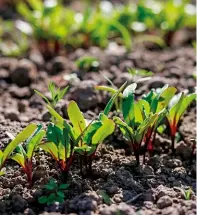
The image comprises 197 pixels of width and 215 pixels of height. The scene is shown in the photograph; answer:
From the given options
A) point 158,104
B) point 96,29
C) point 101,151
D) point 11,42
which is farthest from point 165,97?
point 11,42

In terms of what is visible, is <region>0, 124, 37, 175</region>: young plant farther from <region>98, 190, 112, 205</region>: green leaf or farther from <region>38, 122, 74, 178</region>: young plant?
<region>98, 190, 112, 205</region>: green leaf

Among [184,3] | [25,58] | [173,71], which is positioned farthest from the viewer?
[184,3]

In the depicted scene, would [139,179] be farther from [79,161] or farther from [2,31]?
[2,31]

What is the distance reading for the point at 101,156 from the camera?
105 inches

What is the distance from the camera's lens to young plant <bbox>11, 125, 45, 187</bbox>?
230cm

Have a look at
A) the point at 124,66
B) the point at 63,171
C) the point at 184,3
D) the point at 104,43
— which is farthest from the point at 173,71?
the point at 63,171

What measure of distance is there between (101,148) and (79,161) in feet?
0.58

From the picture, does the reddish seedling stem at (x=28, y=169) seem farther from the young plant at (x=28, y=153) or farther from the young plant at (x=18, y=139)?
the young plant at (x=18, y=139)

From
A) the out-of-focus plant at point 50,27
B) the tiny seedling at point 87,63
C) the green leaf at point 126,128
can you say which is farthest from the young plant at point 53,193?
the out-of-focus plant at point 50,27

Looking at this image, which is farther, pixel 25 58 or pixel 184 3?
pixel 184 3

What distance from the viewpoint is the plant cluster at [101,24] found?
13.2ft

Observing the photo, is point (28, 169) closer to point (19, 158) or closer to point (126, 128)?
point (19, 158)

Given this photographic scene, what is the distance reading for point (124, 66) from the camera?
3680 millimetres

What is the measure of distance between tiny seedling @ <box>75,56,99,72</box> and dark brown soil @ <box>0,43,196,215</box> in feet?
0.15
